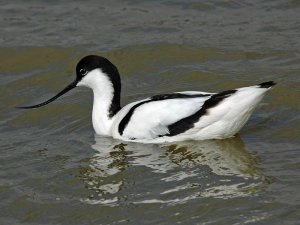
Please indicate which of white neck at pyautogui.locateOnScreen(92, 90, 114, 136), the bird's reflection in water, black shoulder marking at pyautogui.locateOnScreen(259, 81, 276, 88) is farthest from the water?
black shoulder marking at pyautogui.locateOnScreen(259, 81, 276, 88)

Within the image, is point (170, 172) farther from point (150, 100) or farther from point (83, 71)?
point (83, 71)

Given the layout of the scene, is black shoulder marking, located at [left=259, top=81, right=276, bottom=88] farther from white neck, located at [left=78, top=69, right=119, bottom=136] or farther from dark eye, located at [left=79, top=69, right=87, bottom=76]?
dark eye, located at [left=79, top=69, right=87, bottom=76]

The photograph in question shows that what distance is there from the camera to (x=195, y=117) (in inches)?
325

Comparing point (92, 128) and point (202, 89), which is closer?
point (92, 128)

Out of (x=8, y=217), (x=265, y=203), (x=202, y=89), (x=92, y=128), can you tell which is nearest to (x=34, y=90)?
(x=92, y=128)

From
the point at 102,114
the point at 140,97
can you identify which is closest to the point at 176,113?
the point at 102,114

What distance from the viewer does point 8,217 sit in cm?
703

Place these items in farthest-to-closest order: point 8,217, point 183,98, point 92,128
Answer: point 92,128 → point 183,98 → point 8,217

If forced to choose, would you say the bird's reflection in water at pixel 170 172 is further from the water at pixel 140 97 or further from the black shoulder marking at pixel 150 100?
the black shoulder marking at pixel 150 100

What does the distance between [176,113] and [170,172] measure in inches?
30.6

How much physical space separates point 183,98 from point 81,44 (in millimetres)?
3489

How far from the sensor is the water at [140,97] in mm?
7004

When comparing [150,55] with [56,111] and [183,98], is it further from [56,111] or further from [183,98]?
[183,98]

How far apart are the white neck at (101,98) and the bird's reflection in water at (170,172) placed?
0.17 meters
